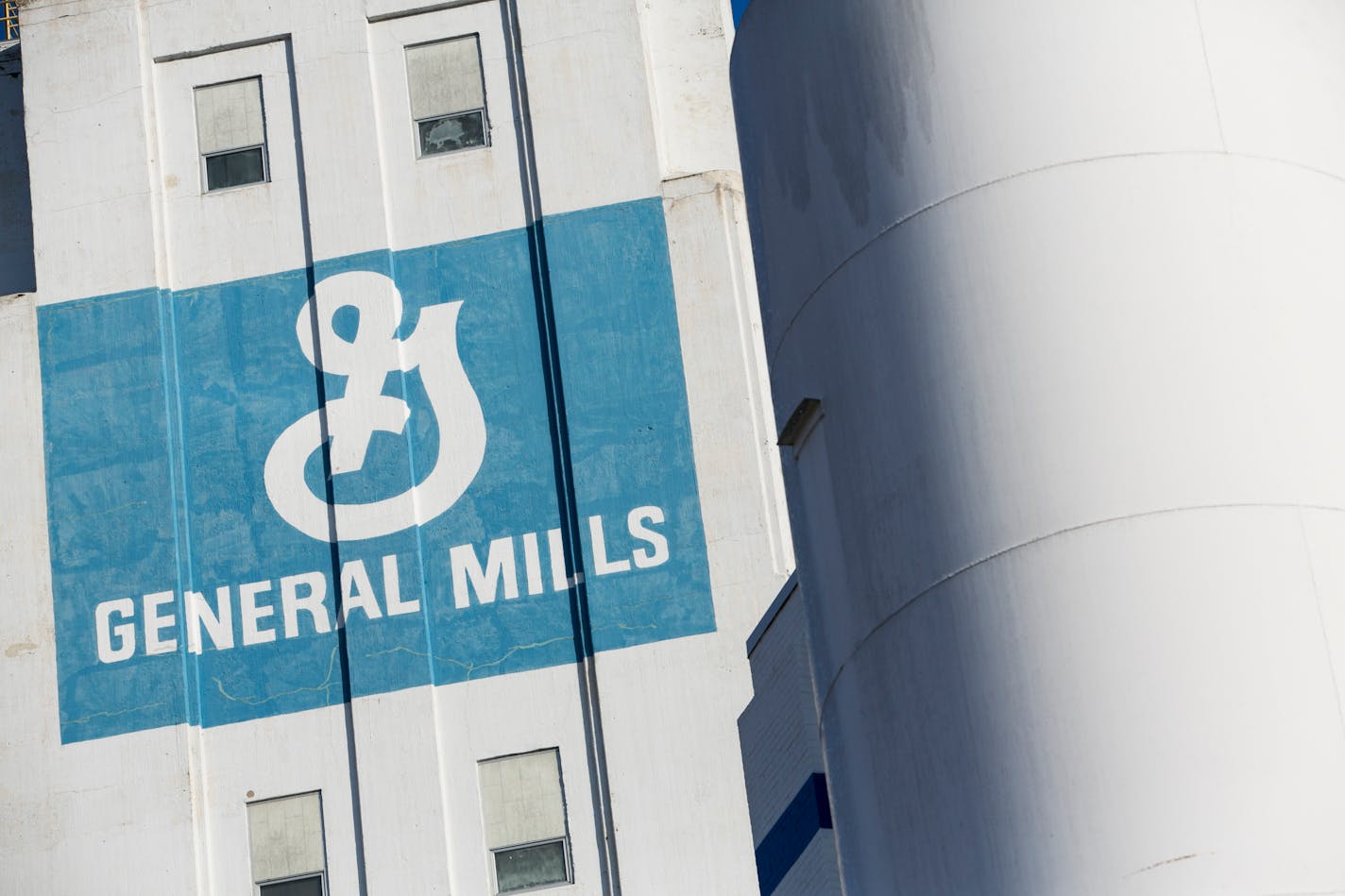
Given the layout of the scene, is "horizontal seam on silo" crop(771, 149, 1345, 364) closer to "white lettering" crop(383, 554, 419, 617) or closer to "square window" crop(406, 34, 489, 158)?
"white lettering" crop(383, 554, 419, 617)

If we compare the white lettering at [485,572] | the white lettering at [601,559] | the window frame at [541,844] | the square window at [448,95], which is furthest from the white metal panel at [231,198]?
the window frame at [541,844]

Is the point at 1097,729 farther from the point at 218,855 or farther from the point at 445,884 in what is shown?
the point at 218,855

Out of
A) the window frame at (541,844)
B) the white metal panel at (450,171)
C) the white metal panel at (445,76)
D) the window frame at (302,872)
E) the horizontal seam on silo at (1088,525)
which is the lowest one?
the horizontal seam on silo at (1088,525)

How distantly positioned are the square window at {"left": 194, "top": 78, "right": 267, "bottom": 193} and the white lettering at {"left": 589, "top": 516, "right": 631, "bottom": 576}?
638 cm

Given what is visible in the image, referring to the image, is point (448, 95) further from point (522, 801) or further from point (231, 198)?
point (522, 801)

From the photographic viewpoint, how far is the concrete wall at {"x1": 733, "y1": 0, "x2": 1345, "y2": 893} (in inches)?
439

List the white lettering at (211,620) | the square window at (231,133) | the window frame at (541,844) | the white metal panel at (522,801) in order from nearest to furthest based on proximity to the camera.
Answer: the window frame at (541,844) → the white metal panel at (522,801) → the white lettering at (211,620) → the square window at (231,133)

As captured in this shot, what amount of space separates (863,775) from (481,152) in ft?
55.6

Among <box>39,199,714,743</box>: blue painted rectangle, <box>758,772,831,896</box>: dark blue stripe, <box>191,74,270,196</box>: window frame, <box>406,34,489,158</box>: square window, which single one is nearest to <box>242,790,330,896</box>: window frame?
<box>39,199,714,743</box>: blue painted rectangle

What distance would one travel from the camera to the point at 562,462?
2705 cm

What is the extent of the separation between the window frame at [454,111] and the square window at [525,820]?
300 inches

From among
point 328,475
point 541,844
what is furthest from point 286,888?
point 328,475

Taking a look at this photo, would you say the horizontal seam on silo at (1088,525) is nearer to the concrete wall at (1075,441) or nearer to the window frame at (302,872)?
the concrete wall at (1075,441)

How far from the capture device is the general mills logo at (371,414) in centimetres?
2714
